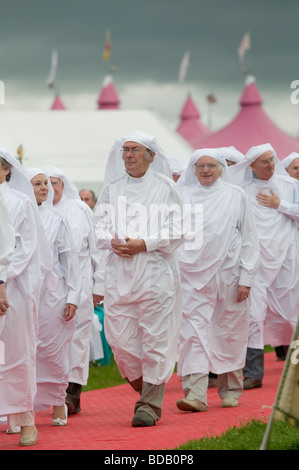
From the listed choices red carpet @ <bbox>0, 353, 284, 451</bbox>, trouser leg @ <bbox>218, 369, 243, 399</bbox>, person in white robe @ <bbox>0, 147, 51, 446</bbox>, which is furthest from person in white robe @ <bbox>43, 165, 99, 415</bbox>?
person in white robe @ <bbox>0, 147, 51, 446</bbox>

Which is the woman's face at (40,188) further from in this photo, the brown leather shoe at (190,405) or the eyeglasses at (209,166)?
the brown leather shoe at (190,405)

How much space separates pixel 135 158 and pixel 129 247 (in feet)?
2.63

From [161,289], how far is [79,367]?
59.8 inches

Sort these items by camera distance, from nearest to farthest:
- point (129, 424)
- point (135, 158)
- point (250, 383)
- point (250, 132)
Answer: point (129, 424), point (135, 158), point (250, 383), point (250, 132)

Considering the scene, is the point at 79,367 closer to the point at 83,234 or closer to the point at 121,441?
the point at 83,234

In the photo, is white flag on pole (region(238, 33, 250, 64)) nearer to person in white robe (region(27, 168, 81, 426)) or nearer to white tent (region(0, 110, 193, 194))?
white tent (region(0, 110, 193, 194))

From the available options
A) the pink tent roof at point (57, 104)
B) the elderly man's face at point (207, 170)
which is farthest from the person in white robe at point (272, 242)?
the pink tent roof at point (57, 104)

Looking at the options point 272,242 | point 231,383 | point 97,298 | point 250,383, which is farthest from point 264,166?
point 97,298

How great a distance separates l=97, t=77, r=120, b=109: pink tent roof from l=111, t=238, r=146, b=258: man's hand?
31.4m

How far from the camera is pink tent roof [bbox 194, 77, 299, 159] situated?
31.0 meters

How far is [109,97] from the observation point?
39188 millimetres

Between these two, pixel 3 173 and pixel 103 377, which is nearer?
pixel 3 173

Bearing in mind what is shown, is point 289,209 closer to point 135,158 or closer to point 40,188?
point 135,158
